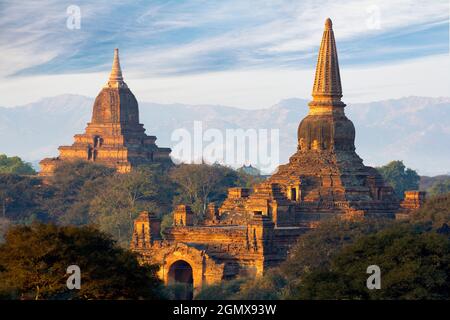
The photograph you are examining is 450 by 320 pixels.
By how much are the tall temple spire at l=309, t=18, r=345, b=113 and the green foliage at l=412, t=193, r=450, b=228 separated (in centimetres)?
765

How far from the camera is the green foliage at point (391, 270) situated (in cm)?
5512

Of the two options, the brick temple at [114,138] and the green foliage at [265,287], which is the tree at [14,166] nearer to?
the brick temple at [114,138]

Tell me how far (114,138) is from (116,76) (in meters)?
5.03

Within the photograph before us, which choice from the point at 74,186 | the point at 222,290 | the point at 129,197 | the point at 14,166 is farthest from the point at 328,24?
the point at 14,166

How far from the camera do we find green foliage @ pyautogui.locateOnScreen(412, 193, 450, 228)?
77125mm

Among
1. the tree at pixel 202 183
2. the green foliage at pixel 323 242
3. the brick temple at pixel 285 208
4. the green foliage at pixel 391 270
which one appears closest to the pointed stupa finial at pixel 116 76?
the tree at pixel 202 183

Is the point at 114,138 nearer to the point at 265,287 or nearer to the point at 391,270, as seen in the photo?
the point at 265,287

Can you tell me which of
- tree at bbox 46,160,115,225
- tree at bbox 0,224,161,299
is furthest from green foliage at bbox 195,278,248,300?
tree at bbox 46,160,115,225

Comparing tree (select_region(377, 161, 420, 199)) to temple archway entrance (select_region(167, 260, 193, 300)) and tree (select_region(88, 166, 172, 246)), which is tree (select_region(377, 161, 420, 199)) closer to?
tree (select_region(88, 166, 172, 246))

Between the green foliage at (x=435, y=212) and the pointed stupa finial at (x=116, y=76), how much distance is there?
40964mm

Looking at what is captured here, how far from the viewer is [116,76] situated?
121562mm
